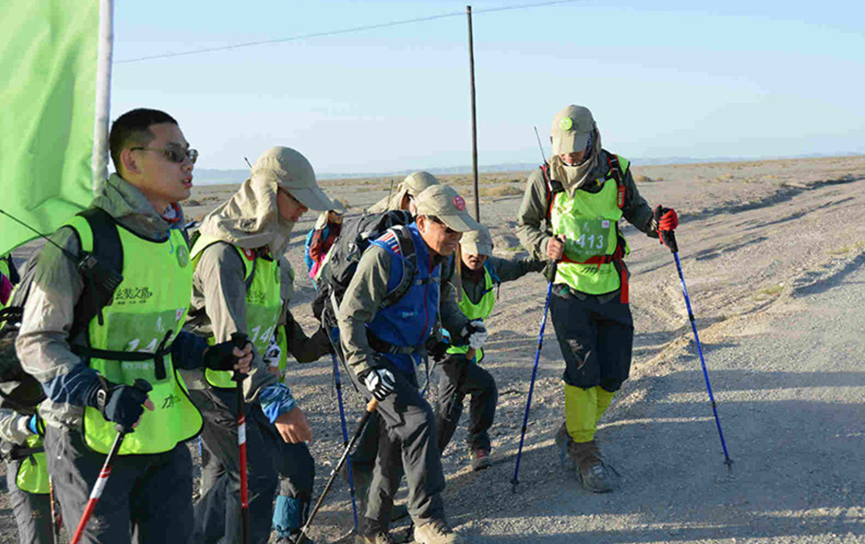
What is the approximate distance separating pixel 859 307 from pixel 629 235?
38.3 feet

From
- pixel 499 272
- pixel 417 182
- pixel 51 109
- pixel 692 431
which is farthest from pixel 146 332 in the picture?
pixel 692 431

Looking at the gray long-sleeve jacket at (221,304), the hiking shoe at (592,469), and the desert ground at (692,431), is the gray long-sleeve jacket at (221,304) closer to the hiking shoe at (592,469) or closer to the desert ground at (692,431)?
the desert ground at (692,431)

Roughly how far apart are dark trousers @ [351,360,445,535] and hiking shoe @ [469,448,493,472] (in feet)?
4.94

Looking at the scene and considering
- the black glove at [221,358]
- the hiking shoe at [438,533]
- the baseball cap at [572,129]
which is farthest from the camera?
the baseball cap at [572,129]

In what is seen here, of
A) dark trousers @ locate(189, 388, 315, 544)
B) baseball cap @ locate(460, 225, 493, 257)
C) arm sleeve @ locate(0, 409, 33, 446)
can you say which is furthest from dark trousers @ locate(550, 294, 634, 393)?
arm sleeve @ locate(0, 409, 33, 446)

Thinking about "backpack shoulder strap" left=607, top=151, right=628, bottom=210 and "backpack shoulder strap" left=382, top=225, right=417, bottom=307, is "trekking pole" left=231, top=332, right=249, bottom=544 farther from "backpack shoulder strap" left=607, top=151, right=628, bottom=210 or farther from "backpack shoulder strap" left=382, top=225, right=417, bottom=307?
"backpack shoulder strap" left=607, top=151, right=628, bottom=210

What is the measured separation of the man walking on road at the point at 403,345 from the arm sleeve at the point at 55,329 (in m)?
1.84

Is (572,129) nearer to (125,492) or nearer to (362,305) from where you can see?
(362,305)

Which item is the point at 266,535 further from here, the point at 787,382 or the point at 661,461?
the point at 787,382

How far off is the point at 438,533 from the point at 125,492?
207cm

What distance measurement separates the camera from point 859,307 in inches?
388

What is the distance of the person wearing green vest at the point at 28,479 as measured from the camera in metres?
4.08

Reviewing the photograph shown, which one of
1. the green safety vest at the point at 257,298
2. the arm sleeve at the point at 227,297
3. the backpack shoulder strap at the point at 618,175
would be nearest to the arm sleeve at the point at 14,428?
the green safety vest at the point at 257,298

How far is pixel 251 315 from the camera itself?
419cm
